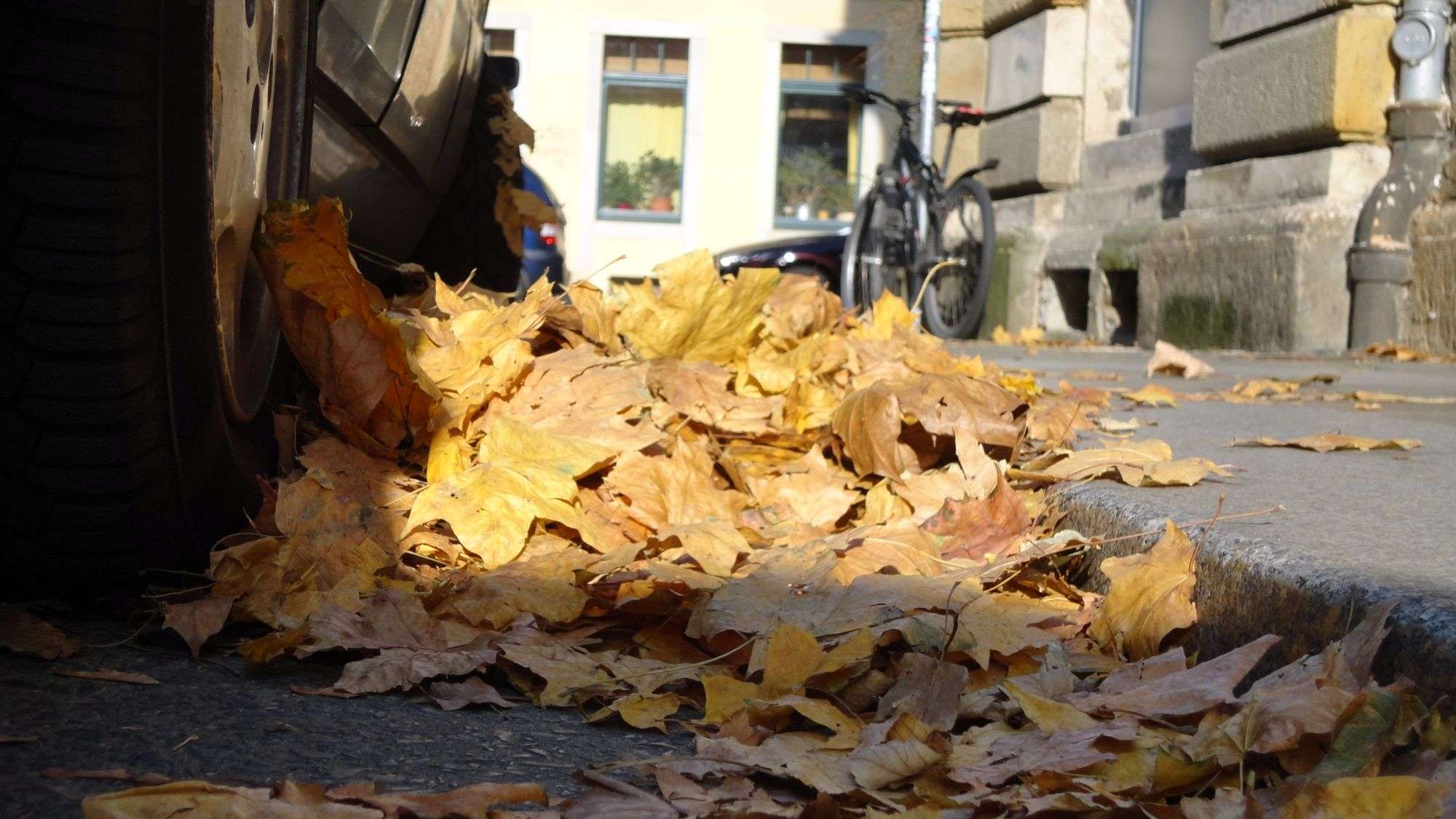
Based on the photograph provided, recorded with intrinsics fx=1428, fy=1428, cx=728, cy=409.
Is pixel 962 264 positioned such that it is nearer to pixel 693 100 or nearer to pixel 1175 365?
pixel 1175 365

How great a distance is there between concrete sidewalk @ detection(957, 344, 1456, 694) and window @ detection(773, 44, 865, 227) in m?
14.1

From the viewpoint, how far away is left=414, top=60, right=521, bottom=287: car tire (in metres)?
3.54

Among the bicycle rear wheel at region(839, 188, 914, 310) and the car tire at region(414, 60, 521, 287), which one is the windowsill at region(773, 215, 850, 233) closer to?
the bicycle rear wheel at region(839, 188, 914, 310)

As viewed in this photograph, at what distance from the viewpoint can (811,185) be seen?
1688 cm

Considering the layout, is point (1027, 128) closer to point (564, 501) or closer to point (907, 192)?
point (907, 192)

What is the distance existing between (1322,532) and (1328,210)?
4.77 m

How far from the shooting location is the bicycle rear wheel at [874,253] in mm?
8141

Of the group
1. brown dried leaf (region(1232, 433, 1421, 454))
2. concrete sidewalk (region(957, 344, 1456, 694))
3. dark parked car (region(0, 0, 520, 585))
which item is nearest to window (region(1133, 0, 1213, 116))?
concrete sidewalk (region(957, 344, 1456, 694))

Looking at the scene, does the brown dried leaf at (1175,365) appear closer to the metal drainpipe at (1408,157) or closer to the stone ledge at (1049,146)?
the metal drainpipe at (1408,157)

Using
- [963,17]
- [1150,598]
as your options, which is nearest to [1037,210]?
[963,17]

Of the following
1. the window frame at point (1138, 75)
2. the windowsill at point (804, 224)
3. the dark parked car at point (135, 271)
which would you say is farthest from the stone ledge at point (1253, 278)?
the windowsill at point (804, 224)

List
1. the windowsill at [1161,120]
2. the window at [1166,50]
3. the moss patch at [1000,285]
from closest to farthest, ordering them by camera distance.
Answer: the windowsill at [1161,120]
the window at [1166,50]
the moss patch at [1000,285]

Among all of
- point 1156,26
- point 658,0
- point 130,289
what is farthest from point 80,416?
point 658,0

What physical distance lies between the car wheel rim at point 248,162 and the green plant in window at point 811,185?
603 inches
